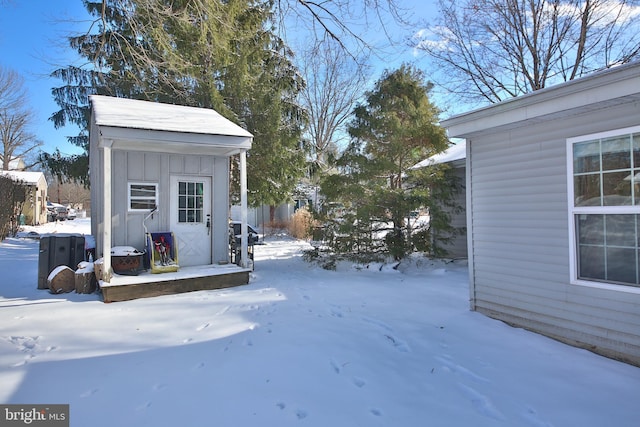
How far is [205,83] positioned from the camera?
11203 millimetres

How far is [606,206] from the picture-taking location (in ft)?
12.3

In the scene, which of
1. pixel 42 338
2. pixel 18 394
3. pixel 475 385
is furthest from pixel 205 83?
pixel 475 385

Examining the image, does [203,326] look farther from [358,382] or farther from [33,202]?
[33,202]

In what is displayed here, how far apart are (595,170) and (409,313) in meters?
2.67

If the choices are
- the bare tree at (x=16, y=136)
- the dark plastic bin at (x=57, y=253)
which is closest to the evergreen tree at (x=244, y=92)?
the dark plastic bin at (x=57, y=253)

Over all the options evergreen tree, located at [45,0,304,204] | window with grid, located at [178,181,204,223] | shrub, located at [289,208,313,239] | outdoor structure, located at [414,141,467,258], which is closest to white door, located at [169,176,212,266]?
window with grid, located at [178,181,204,223]

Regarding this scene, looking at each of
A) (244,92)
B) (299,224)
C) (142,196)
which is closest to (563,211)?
(142,196)

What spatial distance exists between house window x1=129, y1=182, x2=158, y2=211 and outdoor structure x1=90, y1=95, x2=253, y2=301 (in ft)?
0.06

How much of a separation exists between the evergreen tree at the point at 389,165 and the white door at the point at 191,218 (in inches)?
103

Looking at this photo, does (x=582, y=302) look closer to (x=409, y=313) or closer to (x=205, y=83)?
(x=409, y=313)

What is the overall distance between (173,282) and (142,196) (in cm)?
187

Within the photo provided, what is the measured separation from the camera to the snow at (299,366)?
8.73ft

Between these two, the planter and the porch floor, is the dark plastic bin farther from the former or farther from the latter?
the porch floor

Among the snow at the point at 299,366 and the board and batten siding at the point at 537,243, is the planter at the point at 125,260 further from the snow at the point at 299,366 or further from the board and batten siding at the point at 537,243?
the board and batten siding at the point at 537,243
